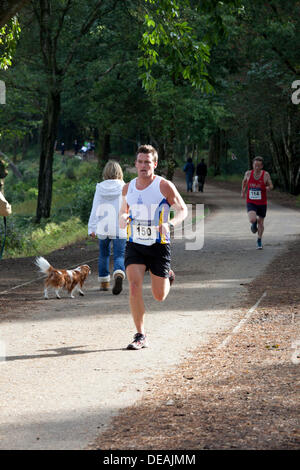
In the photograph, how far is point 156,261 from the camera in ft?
25.5

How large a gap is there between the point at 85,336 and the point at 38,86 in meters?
20.9

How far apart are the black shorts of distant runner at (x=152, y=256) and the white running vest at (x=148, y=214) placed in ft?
0.22

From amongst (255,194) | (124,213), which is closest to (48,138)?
(255,194)

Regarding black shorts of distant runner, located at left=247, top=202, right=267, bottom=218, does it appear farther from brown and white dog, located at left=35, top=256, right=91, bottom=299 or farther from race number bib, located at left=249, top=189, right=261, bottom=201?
brown and white dog, located at left=35, top=256, right=91, bottom=299

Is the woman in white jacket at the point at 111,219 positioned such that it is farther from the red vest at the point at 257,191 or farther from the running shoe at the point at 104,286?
the red vest at the point at 257,191

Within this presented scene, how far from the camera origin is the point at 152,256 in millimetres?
7766

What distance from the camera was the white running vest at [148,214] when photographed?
7592 millimetres

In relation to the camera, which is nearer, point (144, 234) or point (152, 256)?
point (144, 234)

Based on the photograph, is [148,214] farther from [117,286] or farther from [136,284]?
[117,286]

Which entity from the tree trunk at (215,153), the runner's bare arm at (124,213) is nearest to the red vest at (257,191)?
the runner's bare arm at (124,213)

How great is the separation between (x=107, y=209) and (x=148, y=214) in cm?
361

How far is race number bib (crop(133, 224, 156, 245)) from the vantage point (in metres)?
7.61

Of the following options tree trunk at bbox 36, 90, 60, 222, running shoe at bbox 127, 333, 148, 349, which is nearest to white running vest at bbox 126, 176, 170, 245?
running shoe at bbox 127, 333, 148, 349

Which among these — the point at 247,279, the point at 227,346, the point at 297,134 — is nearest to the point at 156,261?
the point at 227,346
